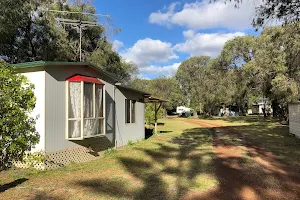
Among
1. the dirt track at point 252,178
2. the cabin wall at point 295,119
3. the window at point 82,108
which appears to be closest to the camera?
the dirt track at point 252,178

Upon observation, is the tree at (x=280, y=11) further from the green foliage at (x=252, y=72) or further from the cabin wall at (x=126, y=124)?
the cabin wall at (x=126, y=124)

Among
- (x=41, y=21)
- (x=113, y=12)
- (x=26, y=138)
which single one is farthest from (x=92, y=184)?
(x=41, y=21)

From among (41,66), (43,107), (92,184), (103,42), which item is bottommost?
(92,184)

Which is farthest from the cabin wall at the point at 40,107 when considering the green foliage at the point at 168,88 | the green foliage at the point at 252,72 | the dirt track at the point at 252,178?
the green foliage at the point at 168,88

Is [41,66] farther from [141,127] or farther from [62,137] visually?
[141,127]

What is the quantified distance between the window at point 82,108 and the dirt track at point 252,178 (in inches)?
181

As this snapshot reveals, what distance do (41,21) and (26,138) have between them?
16347 mm

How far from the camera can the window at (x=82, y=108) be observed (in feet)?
29.4

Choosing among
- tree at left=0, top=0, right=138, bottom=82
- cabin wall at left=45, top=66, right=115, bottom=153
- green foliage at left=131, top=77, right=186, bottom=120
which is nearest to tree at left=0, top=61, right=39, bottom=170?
cabin wall at left=45, top=66, right=115, bottom=153

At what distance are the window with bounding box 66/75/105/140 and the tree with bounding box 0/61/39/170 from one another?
1.28m

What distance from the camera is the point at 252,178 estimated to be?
660cm

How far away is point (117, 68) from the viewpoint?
2525cm

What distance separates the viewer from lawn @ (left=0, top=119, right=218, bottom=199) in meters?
5.73

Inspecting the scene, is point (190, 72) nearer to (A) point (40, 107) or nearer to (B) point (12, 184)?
(A) point (40, 107)
